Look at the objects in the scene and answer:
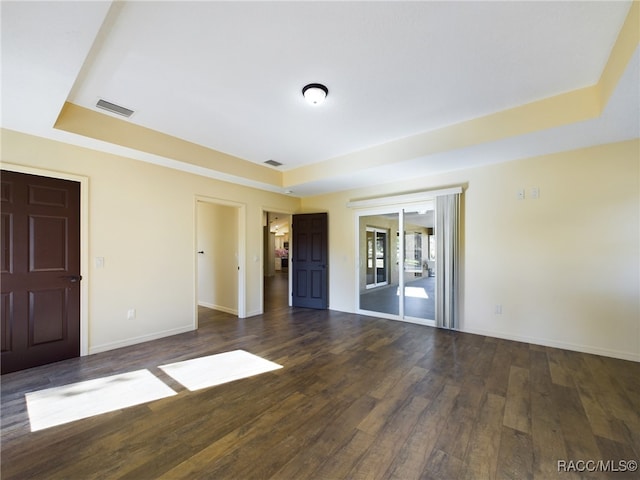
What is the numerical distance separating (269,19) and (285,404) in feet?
9.62

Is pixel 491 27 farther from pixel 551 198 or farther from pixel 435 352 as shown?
pixel 435 352

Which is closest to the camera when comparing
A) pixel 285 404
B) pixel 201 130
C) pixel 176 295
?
pixel 285 404

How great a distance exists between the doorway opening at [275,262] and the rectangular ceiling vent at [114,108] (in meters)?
2.86

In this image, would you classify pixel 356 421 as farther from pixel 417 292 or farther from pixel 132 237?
pixel 417 292

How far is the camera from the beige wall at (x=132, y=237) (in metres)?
3.15

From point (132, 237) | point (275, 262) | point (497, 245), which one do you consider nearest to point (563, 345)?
point (497, 245)

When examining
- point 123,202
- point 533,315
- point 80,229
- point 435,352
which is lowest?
point 435,352

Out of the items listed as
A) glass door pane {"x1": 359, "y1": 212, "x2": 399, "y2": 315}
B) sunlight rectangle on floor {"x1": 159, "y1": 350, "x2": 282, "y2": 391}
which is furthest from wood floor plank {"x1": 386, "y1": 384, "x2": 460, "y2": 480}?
glass door pane {"x1": 359, "y1": 212, "x2": 399, "y2": 315}

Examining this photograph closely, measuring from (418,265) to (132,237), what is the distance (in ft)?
16.7

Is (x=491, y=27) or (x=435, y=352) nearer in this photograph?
(x=491, y=27)

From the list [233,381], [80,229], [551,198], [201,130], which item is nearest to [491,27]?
[551,198]

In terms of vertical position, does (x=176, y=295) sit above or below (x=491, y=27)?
below

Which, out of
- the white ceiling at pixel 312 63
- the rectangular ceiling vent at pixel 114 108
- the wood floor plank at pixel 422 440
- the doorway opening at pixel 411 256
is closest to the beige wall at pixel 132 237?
the white ceiling at pixel 312 63

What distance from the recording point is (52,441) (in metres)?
1.78
